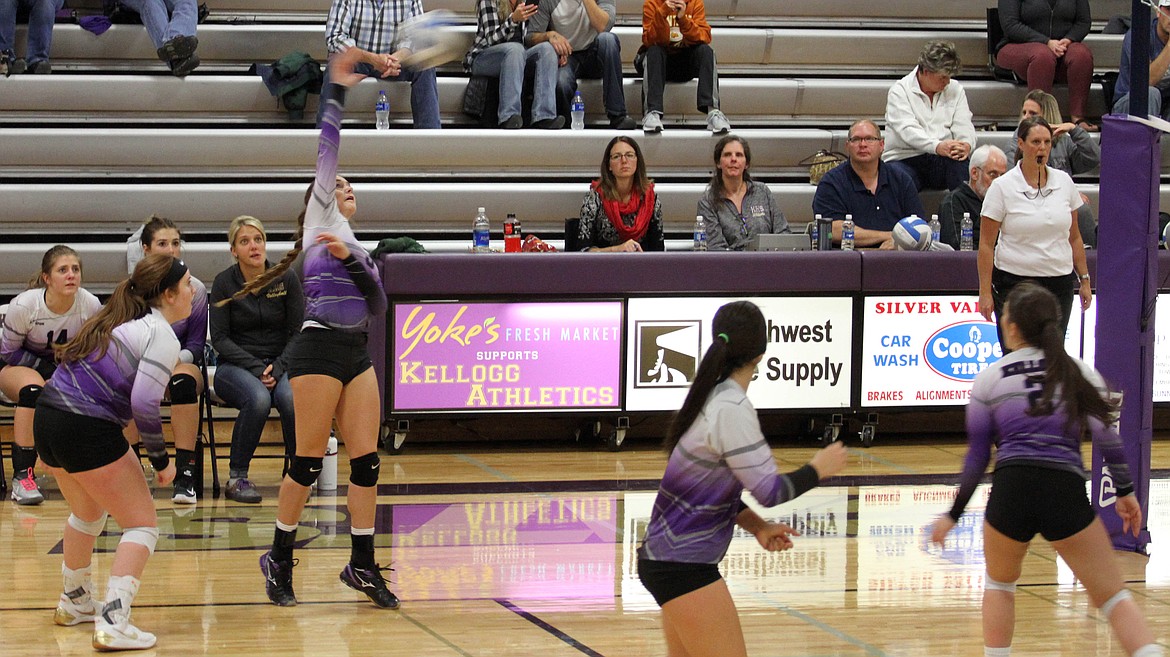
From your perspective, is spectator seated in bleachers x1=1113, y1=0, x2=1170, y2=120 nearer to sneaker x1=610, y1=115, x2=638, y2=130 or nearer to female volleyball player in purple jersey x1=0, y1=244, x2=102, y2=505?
sneaker x1=610, y1=115, x2=638, y2=130

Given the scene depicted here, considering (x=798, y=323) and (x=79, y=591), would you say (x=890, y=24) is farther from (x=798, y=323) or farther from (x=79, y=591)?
(x=79, y=591)

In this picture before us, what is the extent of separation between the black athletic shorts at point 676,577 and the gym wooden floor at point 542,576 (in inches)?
62.9

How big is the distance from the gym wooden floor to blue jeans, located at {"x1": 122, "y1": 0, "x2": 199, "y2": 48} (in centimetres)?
465

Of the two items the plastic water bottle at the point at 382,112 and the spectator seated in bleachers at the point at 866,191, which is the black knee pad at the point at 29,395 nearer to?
the plastic water bottle at the point at 382,112

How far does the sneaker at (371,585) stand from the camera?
6.20 meters

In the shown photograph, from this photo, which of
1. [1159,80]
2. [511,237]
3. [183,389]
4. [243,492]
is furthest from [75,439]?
[1159,80]

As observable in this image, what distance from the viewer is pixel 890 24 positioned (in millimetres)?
14664

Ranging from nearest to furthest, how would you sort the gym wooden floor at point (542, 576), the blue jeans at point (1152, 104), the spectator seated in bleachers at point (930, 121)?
the gym wooden floor at point (542, 576) → the spectator seated in bleachers at point (930, 121) → the blue jeans at point (1152, 104)

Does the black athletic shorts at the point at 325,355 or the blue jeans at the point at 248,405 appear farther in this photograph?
the blue jeans at the point at 248,405

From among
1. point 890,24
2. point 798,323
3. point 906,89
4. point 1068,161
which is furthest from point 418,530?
point 890,24

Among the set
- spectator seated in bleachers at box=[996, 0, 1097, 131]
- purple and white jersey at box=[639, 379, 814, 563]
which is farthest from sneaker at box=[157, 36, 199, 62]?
purple and white jersey at box=[639, 379, 814, 563]

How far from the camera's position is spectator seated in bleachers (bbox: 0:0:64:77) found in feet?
38.4

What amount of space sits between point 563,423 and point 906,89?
413 centimetres

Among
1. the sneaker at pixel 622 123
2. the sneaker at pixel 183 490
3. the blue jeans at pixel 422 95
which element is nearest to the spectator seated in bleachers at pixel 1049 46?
the sneaker at pixel 622 123
